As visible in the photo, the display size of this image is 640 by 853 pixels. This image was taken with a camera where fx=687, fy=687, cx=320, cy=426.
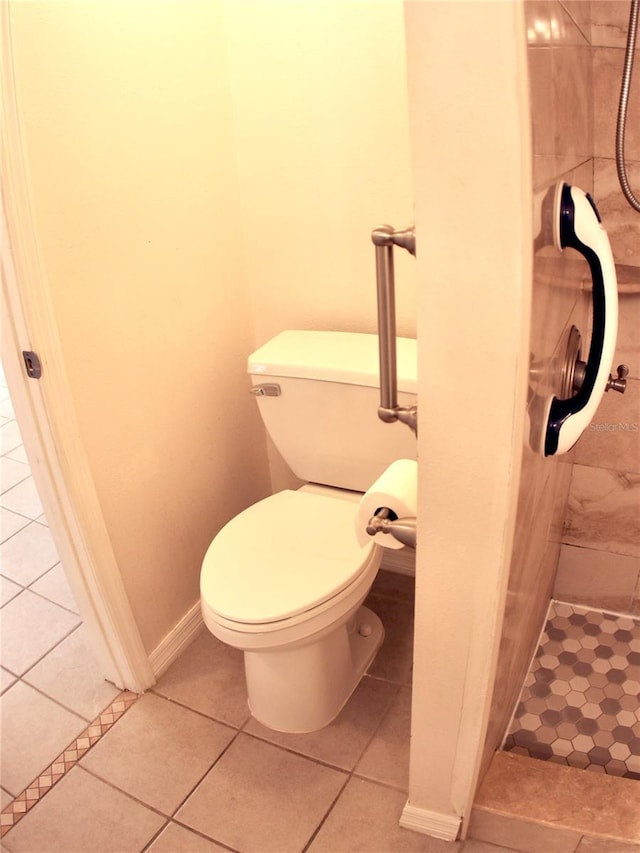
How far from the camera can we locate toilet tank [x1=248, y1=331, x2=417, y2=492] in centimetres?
A: 157

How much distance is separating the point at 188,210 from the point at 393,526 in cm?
95

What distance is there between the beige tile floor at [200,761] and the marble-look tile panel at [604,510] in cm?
51

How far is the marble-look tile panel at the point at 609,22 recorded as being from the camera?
4.17ft

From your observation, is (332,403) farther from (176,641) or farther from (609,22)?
(609,22)

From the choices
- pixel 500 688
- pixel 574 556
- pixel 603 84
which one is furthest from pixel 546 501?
pixel 603 84

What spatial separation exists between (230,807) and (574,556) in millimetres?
1049

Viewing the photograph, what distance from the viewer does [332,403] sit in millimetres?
1612

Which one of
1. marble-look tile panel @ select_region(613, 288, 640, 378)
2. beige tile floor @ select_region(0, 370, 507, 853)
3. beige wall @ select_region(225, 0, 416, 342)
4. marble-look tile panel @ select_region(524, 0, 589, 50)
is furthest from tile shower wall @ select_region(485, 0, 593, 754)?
beige wall @ select_region(225, 0, 416, 342)

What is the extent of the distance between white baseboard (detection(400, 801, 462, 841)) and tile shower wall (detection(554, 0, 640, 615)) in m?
0.78

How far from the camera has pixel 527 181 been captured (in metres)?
0.71

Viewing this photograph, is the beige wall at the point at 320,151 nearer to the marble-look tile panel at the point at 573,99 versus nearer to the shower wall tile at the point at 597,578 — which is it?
the marble-look tile panel at the point at 573,99

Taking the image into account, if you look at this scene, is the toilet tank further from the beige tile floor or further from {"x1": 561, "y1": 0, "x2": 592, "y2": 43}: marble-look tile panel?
{"x1": 561, "y1": 0, "x2": 592, "y2": 43}: marble-look tile panel

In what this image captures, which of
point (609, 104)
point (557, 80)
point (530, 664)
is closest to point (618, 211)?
point (609, 104)

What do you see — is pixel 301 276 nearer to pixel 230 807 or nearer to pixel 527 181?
pixel 527 181
